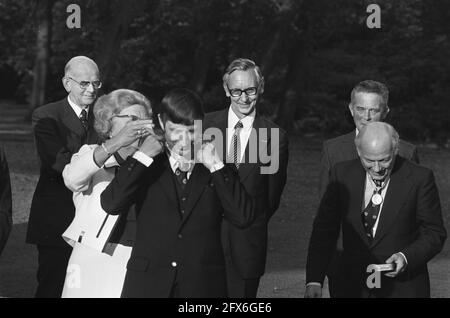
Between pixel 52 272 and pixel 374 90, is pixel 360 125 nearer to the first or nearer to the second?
pixel 374 90

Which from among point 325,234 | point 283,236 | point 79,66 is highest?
point 79,66

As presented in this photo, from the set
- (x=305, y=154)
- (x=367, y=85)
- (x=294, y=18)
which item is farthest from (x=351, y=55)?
(x=367, y=85)

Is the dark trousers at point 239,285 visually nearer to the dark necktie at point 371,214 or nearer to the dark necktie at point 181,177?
the dark necktie at point 371,214

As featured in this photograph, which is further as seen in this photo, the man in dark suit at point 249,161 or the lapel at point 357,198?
the man in dark suit at point 249,161

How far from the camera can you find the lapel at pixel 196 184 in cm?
576

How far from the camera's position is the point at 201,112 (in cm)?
573

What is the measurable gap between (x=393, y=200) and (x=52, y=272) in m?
2.61

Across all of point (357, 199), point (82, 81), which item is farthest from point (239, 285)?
point (82, 81)

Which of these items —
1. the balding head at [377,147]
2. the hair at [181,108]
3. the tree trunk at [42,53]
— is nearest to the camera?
the hair at [181,108]

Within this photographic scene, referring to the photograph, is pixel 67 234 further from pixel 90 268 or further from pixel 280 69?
pixel 280 69

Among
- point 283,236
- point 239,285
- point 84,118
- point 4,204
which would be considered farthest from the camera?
point 283,236

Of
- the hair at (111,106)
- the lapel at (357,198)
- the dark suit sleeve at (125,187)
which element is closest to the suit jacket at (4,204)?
the dark suit sleeve at (125,187)

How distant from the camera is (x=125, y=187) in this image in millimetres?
5695

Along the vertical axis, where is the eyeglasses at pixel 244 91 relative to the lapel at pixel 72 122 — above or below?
above
